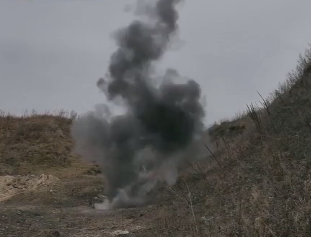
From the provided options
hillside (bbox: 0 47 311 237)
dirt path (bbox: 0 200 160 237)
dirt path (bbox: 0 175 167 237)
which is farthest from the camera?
dirt path (bbox: 0 175 167 237)

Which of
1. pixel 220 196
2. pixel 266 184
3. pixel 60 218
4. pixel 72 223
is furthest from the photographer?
pixel 60 218

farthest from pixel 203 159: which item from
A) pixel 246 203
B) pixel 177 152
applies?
pixel 246 203

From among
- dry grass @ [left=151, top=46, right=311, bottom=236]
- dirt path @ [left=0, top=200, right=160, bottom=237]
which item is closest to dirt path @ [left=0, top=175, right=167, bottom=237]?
dirt path @ [left=0, top=200, right=160, bottom=237]

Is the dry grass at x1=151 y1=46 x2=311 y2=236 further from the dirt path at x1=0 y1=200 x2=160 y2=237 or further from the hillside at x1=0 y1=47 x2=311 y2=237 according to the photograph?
the dirt path at x1=0 y1=200 x2=160 y2=237

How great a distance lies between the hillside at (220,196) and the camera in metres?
8.54

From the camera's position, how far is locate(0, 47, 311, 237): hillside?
854cm

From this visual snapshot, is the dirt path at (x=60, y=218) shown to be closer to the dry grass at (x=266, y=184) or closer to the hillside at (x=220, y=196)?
the hillside at (x=220, y=196)

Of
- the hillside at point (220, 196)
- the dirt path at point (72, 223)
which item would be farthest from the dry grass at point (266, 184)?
the dirt path at point (72, 223)

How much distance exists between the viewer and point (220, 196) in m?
13.8

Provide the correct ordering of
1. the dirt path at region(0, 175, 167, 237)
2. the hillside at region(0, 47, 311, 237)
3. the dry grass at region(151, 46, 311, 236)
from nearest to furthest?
1. the dry grass at region(151, 46, 311, 236)
2. the hillside at region(0, 47, 311, 237)
3. the dirt path at region(0, 175, 167, 237)

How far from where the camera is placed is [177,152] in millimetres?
23984

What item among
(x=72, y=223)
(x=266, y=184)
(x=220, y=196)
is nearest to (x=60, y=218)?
(x=72, y=223)

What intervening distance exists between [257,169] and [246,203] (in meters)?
3.99

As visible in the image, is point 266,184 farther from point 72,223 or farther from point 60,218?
point 60,218
